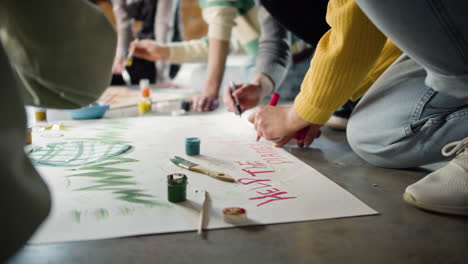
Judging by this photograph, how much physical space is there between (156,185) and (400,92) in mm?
618

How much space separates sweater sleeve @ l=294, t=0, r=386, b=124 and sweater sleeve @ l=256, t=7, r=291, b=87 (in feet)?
2.04

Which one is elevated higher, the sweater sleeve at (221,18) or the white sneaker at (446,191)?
the sweater sleeve at (221,18)

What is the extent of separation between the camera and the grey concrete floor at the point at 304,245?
47 cm

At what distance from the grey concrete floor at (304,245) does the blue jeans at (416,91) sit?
21cm

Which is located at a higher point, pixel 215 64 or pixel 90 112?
pixel 215 64

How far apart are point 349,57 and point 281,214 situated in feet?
1.26

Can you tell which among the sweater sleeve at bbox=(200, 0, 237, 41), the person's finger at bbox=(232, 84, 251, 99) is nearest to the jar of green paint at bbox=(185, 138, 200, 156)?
the person's finger at bbox=(232, 84, 251, 99)

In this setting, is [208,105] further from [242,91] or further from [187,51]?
[187,51]

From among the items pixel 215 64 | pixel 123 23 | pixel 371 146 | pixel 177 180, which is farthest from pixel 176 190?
pixel 123 23

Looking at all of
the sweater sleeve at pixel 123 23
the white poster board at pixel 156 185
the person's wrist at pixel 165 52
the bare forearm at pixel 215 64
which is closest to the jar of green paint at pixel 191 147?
the white poster board at pixel 156 185

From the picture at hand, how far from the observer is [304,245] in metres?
0.51

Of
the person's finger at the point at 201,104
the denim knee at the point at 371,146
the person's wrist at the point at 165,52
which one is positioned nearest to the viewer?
the denim knee at the point at 371,146

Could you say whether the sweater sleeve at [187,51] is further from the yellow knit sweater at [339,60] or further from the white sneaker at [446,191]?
the white sneaker at [446,191]

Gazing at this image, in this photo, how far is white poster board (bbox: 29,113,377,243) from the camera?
549 mm
